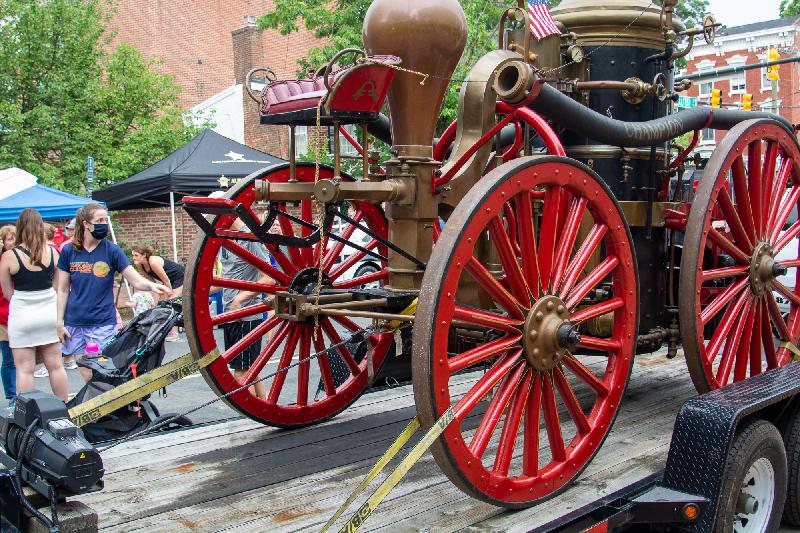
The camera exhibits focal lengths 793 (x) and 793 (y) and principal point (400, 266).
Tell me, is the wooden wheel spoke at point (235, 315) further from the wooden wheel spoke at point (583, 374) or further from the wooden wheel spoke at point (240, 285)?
the wooden wheel spoke at point (583, 374)

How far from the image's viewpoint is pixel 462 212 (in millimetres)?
2787

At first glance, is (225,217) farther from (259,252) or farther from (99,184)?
(99,184)

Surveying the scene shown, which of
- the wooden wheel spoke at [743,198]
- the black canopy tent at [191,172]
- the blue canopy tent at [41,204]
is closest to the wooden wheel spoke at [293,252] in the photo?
the wooden wheel spoke at [743,198]

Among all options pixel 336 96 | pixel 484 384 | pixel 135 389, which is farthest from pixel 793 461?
pixel 135 389

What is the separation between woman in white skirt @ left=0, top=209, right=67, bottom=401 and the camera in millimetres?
6062

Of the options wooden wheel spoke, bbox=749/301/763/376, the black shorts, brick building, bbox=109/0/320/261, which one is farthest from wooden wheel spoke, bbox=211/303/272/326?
brick building, bbox=109/0/320/261

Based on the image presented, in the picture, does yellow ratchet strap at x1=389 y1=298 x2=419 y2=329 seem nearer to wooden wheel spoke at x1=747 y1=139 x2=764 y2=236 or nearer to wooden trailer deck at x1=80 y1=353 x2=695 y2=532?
wooden trailer deck at x1=80 y1=353 x2=695 y2=532

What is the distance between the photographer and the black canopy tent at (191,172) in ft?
39.3

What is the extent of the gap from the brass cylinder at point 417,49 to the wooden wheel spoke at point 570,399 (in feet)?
A: 4.06

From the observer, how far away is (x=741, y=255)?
4.00 metres

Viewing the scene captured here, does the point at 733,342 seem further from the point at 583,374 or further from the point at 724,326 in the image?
the point at 583,374

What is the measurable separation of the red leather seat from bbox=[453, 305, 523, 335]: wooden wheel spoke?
970 mm

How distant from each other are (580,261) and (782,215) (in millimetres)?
1743

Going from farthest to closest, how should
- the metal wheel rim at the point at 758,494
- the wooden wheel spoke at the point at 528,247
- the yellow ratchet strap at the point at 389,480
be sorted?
the metal wheel rim at the point at 758,494 < the wooden wheel spoke at the point at 528,247 < the yellow ratchet strap at the point at 389,480
